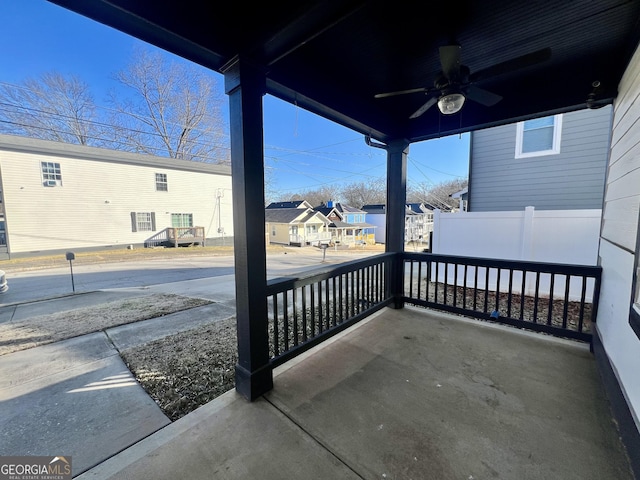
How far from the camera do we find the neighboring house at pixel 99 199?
10.8 meters

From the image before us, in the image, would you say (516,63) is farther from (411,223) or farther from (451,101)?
(411,223)

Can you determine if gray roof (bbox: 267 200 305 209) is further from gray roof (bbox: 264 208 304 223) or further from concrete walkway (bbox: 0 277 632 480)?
concrete walkway (bbox: 0 277 632 480)

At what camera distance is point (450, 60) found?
1963mm

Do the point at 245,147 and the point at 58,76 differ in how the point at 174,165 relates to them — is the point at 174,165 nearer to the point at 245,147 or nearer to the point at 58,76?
the point at 58,76

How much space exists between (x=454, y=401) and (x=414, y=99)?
3.02 meters

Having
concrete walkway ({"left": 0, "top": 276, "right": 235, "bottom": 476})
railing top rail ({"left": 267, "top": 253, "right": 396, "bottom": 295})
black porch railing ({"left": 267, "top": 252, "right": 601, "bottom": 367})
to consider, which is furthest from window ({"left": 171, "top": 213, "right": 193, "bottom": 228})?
railing top rail ({"left": 267, "top": 253, "right": 396, "bottom": 295})

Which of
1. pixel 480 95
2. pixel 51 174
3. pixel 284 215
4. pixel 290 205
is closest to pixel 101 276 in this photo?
pixel 51 174

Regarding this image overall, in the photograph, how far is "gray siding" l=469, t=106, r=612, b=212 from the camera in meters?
5.17

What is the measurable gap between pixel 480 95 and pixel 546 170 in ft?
15.5

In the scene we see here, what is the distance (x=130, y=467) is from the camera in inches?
55.8

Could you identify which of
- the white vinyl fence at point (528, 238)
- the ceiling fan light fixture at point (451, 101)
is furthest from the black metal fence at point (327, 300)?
the ceiling fan light fixture at point (451, 101)

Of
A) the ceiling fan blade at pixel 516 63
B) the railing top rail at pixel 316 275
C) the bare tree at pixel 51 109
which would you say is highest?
the bare tree at pixel 51 109

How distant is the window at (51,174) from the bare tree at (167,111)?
3.22 metres

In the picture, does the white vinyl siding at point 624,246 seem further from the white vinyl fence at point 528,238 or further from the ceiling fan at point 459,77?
the white vinyl fence at point 528,238
